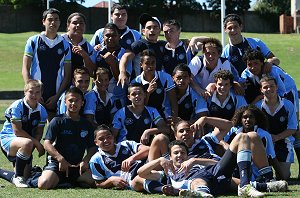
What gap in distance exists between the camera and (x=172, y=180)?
7.90 m

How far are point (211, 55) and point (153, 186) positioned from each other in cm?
212

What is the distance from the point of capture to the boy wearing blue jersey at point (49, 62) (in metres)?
9.49

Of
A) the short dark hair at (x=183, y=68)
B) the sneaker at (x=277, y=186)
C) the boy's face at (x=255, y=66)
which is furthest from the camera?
the boy's face at (x=255, y=66)

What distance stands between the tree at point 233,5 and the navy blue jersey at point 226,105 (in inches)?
1987

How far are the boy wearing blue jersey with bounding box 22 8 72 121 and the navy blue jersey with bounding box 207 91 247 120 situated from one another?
1.95 m

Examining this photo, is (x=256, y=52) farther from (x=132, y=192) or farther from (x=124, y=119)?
(x=132, y=192)

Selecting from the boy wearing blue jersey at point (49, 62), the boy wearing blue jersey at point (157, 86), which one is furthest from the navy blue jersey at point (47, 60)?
the boy wearing blue jersey at point (157, 86)

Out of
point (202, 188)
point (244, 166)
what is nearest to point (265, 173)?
point (244, 166)

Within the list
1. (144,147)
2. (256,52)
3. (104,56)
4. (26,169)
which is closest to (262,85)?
(256,52)

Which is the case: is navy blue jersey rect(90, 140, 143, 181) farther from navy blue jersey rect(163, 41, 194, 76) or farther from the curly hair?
navy blue jersey rect(163, 41, 194, 76)

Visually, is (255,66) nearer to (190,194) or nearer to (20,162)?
(190,194)

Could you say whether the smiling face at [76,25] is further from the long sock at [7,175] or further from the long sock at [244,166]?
the long sock at [244,166]

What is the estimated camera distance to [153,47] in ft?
31.6

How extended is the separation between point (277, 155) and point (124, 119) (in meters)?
1.95
